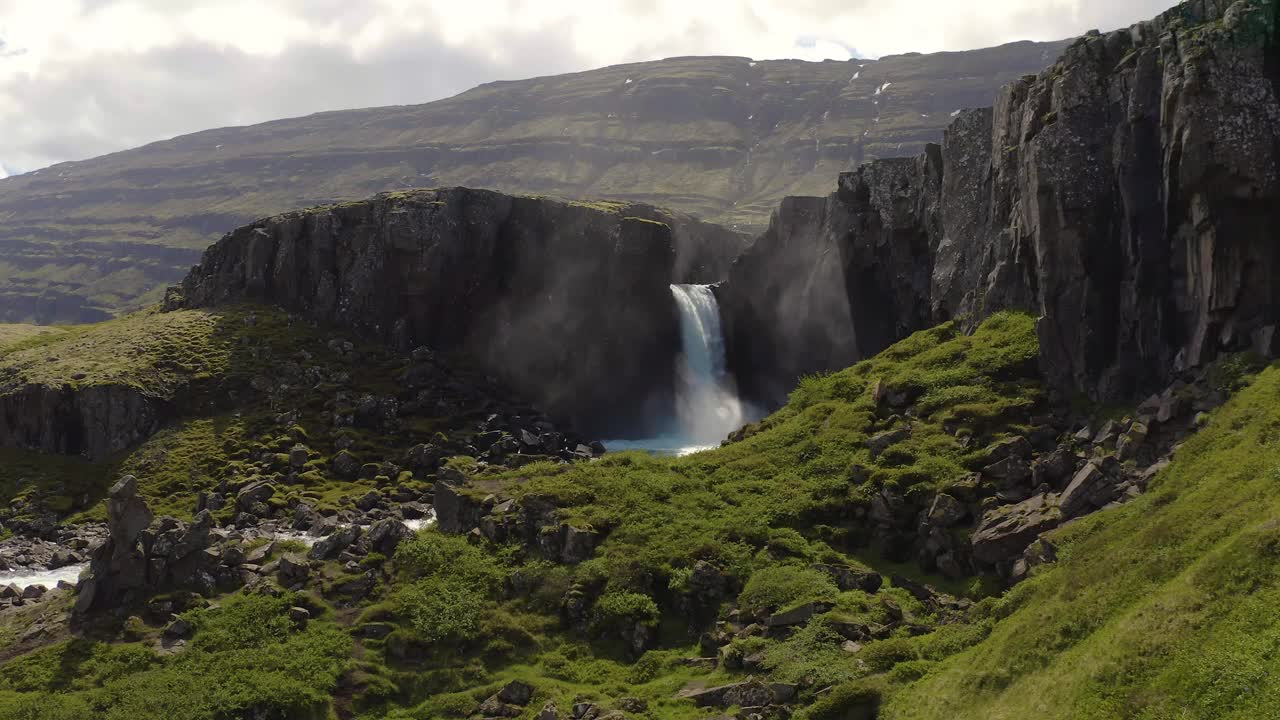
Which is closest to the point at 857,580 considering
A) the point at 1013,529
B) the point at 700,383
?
the point at 1013,529

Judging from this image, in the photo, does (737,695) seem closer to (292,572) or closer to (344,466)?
(292,572)

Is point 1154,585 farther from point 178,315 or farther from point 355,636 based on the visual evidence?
point 178,315

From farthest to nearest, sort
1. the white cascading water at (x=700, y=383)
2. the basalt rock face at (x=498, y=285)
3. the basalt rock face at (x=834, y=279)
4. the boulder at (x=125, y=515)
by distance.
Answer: the basalt rock face at (x=498, y=285), the white cascading water at (x=700, y=383), the basalt rock face at (x=834, y=279), the boulder at (x=125, y=515)

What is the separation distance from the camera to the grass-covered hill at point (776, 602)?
23281 millimetres

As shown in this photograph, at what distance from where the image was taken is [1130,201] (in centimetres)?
4500

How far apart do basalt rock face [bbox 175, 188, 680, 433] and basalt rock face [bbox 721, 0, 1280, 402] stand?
1609 inches

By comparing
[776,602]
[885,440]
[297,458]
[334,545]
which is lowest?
[297,458]

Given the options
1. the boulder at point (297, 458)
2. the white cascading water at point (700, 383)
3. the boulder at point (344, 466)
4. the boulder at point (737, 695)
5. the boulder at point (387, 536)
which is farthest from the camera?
the white cascading water at point (700, 383)

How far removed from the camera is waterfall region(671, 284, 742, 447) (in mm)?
95062

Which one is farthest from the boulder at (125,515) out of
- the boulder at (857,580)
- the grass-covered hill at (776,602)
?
the boulder at (857,580)

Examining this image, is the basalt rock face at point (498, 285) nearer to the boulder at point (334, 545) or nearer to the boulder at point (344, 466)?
the boulder at point (344, 466)

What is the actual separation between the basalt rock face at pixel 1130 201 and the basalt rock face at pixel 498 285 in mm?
40870

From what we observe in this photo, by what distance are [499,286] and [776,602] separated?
70.5 m

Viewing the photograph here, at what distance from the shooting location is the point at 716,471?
5034 centimetres
